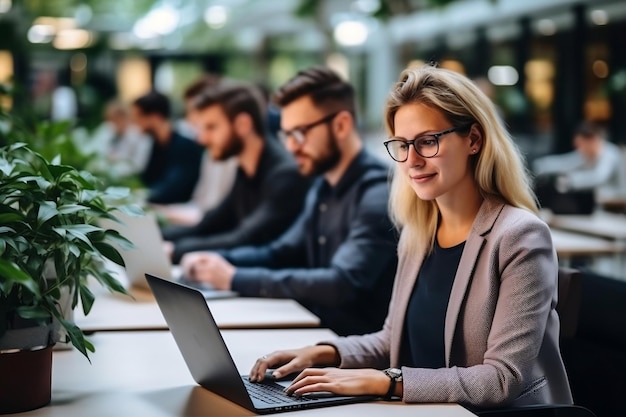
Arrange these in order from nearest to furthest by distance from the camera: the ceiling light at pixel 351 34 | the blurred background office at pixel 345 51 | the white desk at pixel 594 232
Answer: the white desk at pixel 594 232, the blurred background office at pixel 345 51, the ceiling light at pixel 351 34

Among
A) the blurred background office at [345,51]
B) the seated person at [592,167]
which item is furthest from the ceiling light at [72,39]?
the seated person at [592,167]

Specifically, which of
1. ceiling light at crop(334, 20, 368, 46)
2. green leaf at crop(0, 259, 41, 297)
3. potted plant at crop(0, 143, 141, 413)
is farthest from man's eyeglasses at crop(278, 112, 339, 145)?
ceiling light at crop(334, 20, 368, 46)

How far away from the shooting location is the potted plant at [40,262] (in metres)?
1.86

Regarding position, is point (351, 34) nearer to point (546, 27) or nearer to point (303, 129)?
point (546, 27)

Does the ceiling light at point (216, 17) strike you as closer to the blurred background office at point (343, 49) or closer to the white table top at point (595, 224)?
the blurred background office at point (343, 49)

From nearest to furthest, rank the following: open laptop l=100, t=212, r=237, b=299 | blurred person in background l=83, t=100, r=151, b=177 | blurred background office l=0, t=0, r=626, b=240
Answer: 1. open laptop l=100, t=212, r=237, b=299
2. blurred background office l=0, t=0, r=626, b=240
3. blurred person in background l=83, t=100, r=151, b=177

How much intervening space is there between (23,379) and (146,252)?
160 centimetres

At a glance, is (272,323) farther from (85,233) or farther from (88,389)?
(85,233)

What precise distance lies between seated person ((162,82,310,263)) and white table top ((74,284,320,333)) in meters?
1.06

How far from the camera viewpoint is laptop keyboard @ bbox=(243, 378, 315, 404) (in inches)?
77.0

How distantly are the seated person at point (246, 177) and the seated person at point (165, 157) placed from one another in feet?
9.23

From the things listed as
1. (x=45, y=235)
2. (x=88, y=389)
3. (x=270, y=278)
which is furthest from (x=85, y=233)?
(x=270, y=278)

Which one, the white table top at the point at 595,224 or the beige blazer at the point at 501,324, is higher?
the beige blazer at the point at 501,324

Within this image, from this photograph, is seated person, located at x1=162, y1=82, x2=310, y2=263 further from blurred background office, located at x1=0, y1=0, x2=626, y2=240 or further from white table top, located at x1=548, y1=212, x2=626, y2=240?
white table top, located at x1=548, y1=212, x2=626, y2=240
